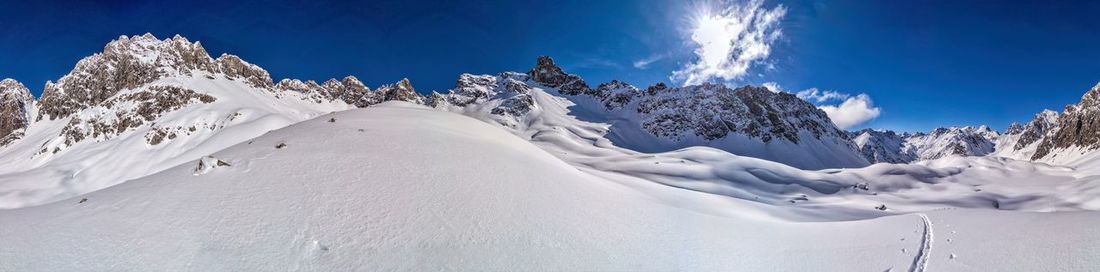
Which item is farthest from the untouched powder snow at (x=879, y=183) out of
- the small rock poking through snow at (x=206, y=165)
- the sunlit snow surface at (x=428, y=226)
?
the small rock poking through snow at (x=206, y=165)

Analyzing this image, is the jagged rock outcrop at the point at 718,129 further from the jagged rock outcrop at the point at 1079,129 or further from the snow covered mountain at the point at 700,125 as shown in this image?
the jagged rock outcrop at the point at 1079,129

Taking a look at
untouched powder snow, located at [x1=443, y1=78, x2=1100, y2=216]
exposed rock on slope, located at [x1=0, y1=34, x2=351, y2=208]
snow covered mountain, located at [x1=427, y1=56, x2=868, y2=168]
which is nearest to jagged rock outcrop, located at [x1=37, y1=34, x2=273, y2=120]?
exposed rock on slope, located at [x1=0, y1=34, x2=351, y2=208]

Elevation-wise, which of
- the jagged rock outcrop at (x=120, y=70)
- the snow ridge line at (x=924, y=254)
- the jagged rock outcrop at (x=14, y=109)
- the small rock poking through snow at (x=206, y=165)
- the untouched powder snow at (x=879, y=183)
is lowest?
the snow ridge line at (x=924, y=254)

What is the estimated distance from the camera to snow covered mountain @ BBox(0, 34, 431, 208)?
90812 mm

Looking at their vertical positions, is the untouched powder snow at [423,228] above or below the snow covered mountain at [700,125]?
below

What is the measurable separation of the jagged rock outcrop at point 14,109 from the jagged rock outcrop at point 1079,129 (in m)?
304

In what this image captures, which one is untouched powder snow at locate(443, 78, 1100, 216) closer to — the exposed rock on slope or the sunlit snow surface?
the sunlit snow surface

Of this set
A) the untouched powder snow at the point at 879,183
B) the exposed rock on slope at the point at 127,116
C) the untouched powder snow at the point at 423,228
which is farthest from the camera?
the exposed rock on slope at the point at 127,116

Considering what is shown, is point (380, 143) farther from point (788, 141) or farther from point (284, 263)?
point (788, 141)

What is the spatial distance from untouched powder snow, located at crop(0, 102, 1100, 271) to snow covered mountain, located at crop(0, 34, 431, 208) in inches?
2960

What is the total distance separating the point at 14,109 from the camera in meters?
139

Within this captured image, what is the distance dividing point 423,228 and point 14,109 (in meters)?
203

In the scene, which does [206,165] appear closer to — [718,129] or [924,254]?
[924,254]

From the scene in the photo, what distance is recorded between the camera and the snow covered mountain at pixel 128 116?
90.8 m
